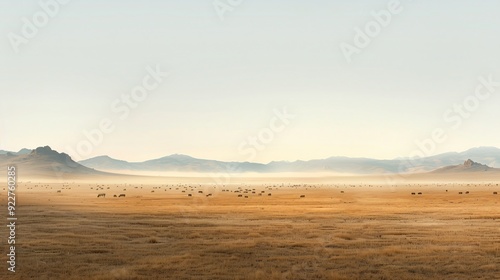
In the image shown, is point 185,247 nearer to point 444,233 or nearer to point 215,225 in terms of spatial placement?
point 215,225

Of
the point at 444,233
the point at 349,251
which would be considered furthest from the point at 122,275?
the point at 444,233

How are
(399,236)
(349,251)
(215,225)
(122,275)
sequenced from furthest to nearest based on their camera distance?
(215,225), (399,236), (349,251), (122,275)

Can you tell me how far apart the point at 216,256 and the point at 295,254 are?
3.67 meters

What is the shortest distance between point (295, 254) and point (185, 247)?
18.8 feet

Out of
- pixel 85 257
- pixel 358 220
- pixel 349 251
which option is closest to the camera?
pixel 85 257

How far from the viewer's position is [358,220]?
135ft

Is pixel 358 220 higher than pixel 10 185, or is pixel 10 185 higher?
pixel 10 185

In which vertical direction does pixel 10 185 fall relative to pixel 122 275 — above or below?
above

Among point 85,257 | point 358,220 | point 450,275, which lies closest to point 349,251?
point 450,275

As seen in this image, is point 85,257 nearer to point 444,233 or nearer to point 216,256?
point 216,256

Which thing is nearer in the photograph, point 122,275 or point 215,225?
point 122,275

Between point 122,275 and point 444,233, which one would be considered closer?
point 122,275

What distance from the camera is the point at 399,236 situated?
30.2m

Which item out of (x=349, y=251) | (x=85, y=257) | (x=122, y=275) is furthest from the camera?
(x=349, y=251)
